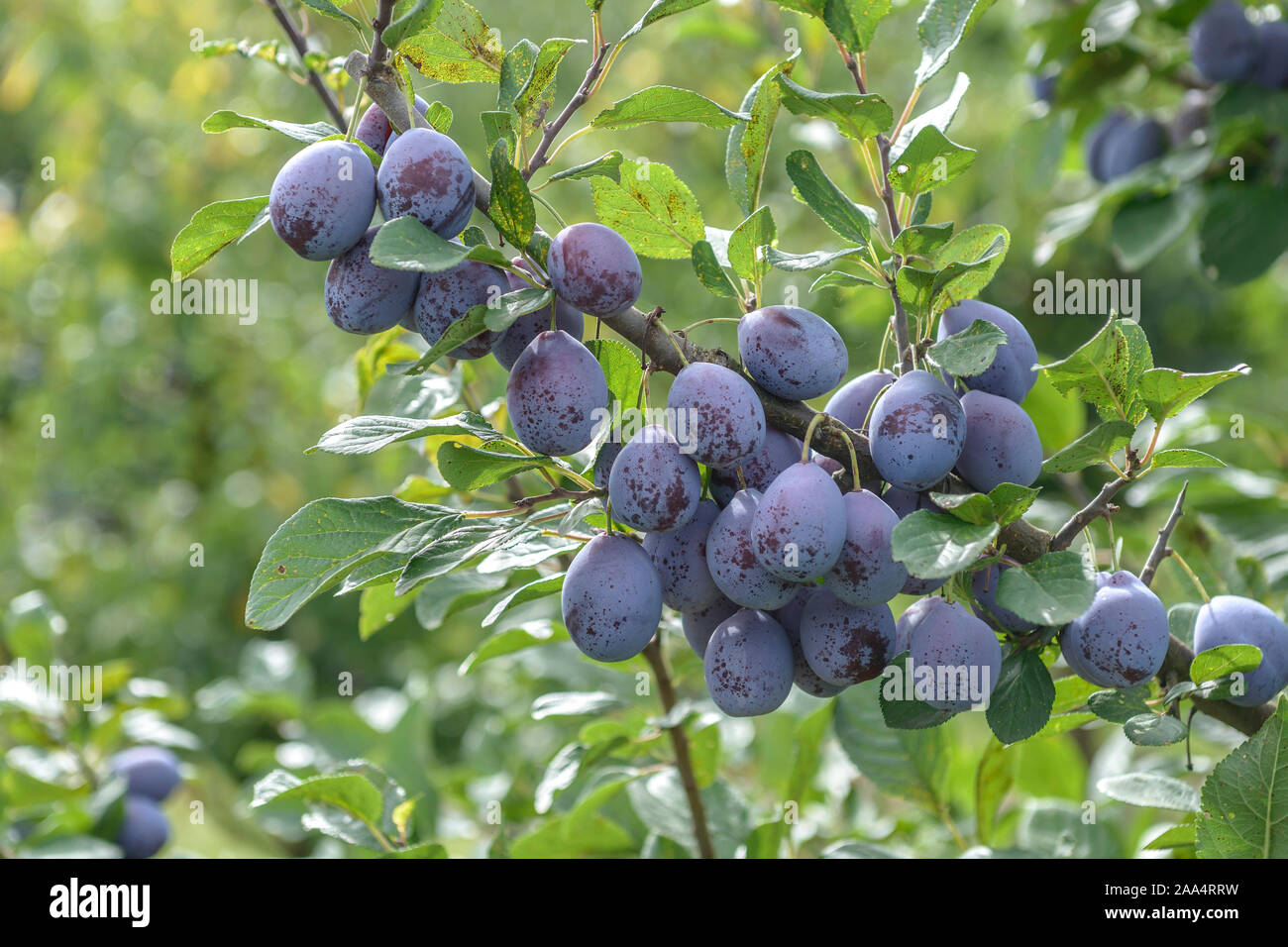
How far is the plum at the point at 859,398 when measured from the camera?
2.17ft

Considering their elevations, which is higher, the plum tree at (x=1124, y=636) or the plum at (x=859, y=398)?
the plum at (x=859, y=398)

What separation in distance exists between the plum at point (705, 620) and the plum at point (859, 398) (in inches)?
5.4

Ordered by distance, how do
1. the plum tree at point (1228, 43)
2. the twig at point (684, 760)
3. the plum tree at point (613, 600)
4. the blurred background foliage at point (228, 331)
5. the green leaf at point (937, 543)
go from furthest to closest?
the blurred background foliage at point (228, 331)
the plum tree at point (1228, 43)
the twig at point (684, 760)
the plum tree at point (613, 600)
the green leaf at point (937, 543)

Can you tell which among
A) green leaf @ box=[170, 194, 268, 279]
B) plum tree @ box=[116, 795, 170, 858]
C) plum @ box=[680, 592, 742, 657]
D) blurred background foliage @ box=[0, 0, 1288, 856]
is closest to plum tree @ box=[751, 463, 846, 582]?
plum @ box=[680, 592, 742, 657]

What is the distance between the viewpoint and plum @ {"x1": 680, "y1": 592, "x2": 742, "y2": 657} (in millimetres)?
665

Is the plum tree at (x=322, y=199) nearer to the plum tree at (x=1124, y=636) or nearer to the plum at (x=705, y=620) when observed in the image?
the plum at (x=705, y=620)

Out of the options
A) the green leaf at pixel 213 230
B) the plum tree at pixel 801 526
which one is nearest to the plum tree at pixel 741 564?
the plum tree at pixel 801 526

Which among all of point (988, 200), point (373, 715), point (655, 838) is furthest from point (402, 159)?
point (988, 200)

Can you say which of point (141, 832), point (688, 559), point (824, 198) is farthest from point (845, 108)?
point (141, 832)

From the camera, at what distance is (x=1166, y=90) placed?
67.1 inches

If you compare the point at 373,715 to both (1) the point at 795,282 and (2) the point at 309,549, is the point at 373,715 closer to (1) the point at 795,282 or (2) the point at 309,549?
(2) the point at 309,549

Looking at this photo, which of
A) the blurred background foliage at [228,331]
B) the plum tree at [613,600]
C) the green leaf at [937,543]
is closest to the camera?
the green leaf at [937,543]

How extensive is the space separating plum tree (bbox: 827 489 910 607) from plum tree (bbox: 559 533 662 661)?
0.11 meters

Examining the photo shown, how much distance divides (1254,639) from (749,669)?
33cm
